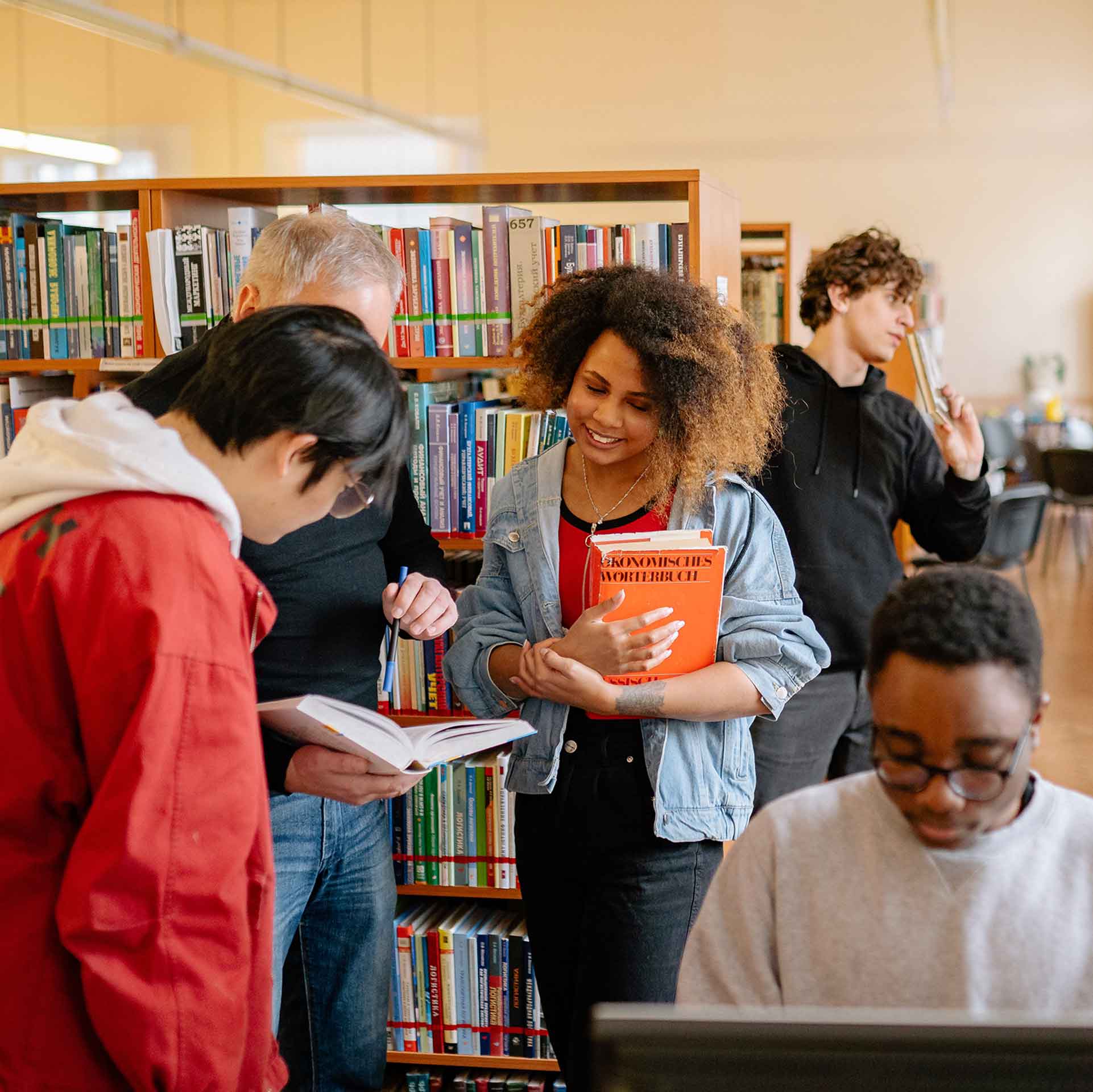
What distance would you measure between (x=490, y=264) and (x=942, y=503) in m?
1.24

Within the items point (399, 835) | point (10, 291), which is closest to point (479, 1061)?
point (399, 835)

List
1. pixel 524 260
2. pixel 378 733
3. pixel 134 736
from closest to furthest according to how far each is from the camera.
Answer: pixel 134 736 → pixel 378 733 → pixel 524 260

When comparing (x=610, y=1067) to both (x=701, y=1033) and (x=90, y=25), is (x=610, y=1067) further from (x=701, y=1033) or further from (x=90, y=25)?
(x=90, y=25)

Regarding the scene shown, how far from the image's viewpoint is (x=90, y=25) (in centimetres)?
511

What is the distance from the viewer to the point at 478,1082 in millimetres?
2664

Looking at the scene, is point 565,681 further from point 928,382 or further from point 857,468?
point 928,382

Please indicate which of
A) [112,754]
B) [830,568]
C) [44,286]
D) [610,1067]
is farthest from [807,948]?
[44,286]

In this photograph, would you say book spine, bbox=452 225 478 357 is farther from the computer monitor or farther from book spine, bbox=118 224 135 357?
the computer monitor

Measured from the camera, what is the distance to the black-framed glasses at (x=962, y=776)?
41.7 inches

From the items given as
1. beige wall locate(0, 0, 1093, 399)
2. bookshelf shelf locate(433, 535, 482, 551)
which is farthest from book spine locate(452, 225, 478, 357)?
beige wall locate(0, 0, 1093, 399)

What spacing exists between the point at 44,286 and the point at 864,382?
6.42 ft

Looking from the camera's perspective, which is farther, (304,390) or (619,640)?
(619,640)

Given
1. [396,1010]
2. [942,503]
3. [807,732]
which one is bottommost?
[396,1010]

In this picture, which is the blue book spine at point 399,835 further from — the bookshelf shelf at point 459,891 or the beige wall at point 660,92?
the beige wall at point 660,92
